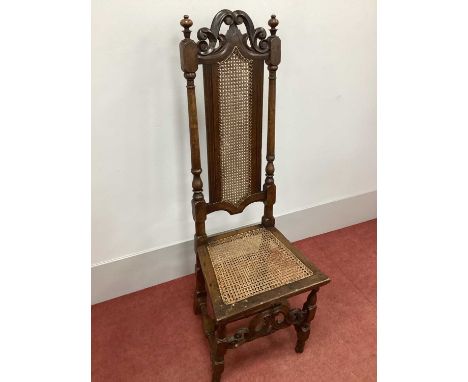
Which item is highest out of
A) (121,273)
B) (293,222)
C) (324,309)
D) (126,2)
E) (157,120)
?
(126,2)

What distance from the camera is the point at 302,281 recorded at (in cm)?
131

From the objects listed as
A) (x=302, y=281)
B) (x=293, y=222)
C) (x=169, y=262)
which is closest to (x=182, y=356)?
(x=169, y=262)

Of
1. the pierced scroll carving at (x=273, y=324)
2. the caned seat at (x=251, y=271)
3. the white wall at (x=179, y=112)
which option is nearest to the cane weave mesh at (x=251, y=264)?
the caned seat at (x=251, y=271)

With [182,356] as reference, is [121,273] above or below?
above

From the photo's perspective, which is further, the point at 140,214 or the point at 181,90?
the point at 140,214

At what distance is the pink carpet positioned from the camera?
4.73 feet

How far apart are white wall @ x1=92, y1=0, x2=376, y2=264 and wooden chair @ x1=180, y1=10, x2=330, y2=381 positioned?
28 centimetres

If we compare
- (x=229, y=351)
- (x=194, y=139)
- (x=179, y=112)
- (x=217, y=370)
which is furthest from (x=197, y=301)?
(x=179, y=112)

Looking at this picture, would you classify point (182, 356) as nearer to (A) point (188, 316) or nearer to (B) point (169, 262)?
(A) point (188, 316)

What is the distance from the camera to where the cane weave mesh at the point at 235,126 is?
133 cm

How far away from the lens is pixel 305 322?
1456 millimetres

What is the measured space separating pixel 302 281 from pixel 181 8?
124 cm

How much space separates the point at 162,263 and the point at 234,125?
0.93 metres


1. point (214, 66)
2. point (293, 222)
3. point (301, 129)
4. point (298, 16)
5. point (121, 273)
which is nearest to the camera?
point (214, 66)
